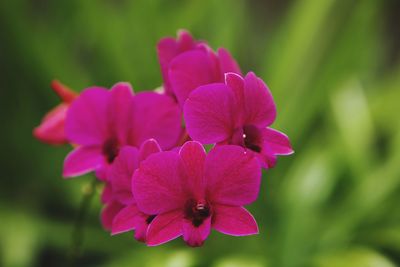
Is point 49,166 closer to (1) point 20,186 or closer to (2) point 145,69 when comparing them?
(1) point 20,186

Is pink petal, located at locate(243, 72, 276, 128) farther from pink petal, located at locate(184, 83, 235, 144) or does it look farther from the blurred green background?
the blurred green background

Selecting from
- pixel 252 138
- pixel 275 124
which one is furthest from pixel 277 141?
pixel 275 124

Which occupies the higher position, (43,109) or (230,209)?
(230,209)

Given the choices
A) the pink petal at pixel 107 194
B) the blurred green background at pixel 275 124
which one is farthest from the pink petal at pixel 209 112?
the blurred green background at pixel 275 124

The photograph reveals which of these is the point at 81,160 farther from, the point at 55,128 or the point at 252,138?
the point at 252,138

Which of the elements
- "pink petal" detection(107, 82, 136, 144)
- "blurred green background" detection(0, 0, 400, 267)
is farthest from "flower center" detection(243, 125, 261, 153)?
"blurred green background" detection(0, 0, 400, 267)

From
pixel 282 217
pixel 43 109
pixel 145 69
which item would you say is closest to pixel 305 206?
pixel 282 217

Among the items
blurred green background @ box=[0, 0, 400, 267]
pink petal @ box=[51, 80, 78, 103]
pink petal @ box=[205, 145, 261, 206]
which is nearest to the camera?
pink petal @ box=[205, 145, 261, 206]
